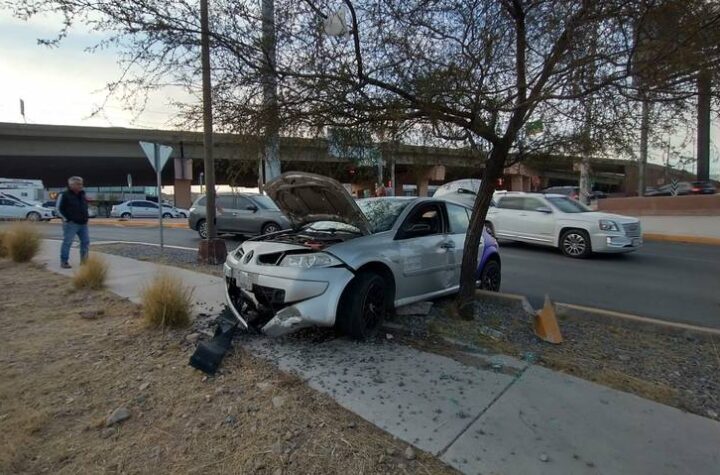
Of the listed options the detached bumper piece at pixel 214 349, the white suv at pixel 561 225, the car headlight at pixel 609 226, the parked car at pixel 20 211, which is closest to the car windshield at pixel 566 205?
the white suv at pixel 561 225

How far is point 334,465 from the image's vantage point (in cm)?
264

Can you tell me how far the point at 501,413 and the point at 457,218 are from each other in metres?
3.57

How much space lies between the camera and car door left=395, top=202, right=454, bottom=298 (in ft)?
17.2

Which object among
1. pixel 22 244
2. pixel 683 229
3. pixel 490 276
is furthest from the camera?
pixel 683 229

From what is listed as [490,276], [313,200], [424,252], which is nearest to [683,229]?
[490,276]

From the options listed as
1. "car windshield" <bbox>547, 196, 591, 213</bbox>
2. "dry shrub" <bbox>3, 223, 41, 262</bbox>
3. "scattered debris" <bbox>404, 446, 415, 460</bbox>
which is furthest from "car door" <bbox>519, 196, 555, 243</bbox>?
"dry shrub" <bbox>3, 223, 41, 262</bbox>

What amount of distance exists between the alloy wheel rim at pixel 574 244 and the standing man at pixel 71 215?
423 inches

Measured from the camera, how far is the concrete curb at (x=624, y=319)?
17.0 feet

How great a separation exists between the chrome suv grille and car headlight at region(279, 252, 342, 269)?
9583mm

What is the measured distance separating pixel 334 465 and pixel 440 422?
0.83 m

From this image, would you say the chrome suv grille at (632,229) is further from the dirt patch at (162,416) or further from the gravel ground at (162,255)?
the dirt patch at (162,416)

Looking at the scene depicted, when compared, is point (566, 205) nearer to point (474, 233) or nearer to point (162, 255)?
point (474, 233)

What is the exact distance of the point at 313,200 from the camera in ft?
17.5

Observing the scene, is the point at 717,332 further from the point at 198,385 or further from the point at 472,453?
the point at 198,385
